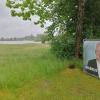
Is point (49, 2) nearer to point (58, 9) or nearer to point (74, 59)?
point (58, 9)

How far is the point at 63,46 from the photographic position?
15961 mm

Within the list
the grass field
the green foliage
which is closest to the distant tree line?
the green foliage

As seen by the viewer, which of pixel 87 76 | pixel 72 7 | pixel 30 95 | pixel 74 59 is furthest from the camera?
pixel 72 7

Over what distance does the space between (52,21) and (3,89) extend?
7.84m

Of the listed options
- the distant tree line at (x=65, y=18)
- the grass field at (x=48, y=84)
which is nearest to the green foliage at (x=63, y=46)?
the distant tree line at (x=65, y=18)

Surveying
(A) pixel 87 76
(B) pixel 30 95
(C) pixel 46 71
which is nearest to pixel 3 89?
(B) pixel 30 95

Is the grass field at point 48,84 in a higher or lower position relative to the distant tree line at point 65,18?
lower

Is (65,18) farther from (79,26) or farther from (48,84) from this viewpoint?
(48,84)

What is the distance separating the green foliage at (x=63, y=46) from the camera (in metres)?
15.9

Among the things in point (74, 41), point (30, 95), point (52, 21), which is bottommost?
point (30, 95)

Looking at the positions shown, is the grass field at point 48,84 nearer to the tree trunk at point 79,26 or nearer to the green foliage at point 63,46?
the tree trunk at point 79,26

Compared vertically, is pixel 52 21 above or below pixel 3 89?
above

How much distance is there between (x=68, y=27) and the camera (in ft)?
54.9

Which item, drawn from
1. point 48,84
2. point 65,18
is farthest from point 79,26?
point 48,84
